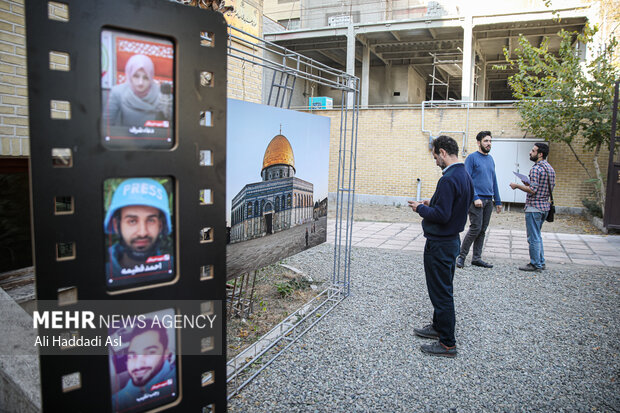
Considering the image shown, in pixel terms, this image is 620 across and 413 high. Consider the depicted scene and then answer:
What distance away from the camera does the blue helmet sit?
1645 millimetres

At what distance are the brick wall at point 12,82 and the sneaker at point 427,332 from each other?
393cm

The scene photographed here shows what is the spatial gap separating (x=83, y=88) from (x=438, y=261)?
3041 millimetres

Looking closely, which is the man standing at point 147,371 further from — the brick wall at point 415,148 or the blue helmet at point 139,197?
the brick wall at point 415,148

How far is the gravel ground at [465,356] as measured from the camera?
121 inches

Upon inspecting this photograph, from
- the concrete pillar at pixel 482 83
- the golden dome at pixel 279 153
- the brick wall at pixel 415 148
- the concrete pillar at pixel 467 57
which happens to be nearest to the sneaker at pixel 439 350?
the golden dome at pixel 279 153

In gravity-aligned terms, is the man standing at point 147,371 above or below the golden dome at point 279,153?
below

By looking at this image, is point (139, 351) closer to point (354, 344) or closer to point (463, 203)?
point (354, 344)

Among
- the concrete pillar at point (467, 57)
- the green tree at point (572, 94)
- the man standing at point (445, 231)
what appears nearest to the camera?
the man standing at point (445, 231)

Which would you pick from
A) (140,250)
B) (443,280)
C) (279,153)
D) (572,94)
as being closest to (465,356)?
(443,280)

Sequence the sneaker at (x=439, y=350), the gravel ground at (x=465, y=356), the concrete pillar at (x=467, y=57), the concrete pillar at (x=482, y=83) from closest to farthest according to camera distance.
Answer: the gravel ground at (x=465, y=356) < the sneaker at (x=439, y=350) < the concrete pillar at (x=467, y=57) < the concrete pillar at (x=482, y=83)

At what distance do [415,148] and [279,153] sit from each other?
502 inches

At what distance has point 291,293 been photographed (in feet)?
17.5

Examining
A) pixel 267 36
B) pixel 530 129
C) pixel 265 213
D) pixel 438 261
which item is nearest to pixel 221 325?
pixel 265 213

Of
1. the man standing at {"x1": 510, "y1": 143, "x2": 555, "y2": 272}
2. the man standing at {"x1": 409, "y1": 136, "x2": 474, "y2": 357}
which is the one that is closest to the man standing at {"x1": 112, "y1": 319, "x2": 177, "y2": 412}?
the man standing at {"x1": 409, "y1": 136, "x2": 474, "y2": 357}
